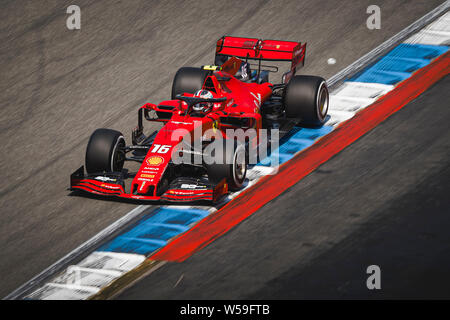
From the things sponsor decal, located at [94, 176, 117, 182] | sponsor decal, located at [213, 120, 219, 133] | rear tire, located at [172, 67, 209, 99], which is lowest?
sponsor decal, located at [94, 176, 117, 182]

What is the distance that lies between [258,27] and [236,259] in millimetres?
9667

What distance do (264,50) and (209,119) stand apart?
A: 271 cm

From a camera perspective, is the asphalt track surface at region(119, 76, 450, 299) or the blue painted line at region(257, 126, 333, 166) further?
the blue painted line at region(257, 126, 333, 166)

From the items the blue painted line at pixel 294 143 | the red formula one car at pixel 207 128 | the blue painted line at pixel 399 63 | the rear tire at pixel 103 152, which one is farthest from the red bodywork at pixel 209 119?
the blue painted line at pixel 399 63

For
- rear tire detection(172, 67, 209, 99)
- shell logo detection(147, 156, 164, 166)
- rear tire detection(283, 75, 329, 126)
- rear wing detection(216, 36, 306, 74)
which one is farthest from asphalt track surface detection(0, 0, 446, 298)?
rear wing detection(216, 36, 306, 74)

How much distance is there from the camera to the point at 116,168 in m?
12.9

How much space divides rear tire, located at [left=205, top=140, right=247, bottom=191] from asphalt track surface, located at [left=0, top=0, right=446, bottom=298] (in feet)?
2.96

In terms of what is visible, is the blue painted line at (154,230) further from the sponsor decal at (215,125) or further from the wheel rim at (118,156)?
the sponsor decal at (215,125)

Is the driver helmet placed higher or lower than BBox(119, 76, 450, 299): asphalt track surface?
higher

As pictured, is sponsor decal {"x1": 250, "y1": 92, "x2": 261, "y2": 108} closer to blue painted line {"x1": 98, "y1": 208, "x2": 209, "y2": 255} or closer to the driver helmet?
the driver helmet

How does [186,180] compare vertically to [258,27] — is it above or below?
below

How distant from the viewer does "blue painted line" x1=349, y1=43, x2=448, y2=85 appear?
1617 cm

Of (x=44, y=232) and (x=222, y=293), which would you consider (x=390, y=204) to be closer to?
(x=222, y=293)
